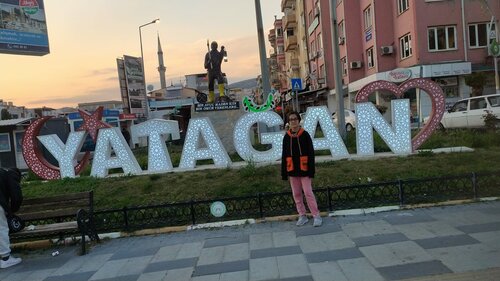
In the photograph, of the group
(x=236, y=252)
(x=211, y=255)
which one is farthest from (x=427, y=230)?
(x=211, y=255)

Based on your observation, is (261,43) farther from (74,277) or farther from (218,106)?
(74,277)

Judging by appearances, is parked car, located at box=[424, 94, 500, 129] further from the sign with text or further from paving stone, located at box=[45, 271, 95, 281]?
paving stone, located at box=[45, 271, 95, 281]

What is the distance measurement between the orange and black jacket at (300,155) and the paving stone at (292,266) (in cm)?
170

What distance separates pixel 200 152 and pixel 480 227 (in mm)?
6925

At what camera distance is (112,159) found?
39.8 feet

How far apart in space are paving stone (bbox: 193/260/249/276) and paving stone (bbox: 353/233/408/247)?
1515 millimetres

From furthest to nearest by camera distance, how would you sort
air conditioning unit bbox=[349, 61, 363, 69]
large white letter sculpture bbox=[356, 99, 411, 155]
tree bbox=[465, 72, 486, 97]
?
air conditioning unit bbox=[349, 61, 363, 69]
tree bbox=[465, 72, 486, 97]
large white letter sculpture bbox=[356, 99, 411, 155]

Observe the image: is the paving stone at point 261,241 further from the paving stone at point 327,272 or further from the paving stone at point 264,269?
the paving stone at point 327,272

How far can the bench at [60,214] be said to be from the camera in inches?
292

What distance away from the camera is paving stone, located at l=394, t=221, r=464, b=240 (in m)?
6.39

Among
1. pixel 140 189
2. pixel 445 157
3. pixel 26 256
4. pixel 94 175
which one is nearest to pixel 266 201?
pixel 140 189

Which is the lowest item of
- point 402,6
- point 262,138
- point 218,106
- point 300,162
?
point 300,162

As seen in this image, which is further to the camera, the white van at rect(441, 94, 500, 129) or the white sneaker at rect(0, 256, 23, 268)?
the white van at rect(441, 94, 500, 129)

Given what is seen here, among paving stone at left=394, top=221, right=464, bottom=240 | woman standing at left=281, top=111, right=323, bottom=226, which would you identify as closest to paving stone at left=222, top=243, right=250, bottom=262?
woman standing at left=281, top=111, right=323, bottom=226
